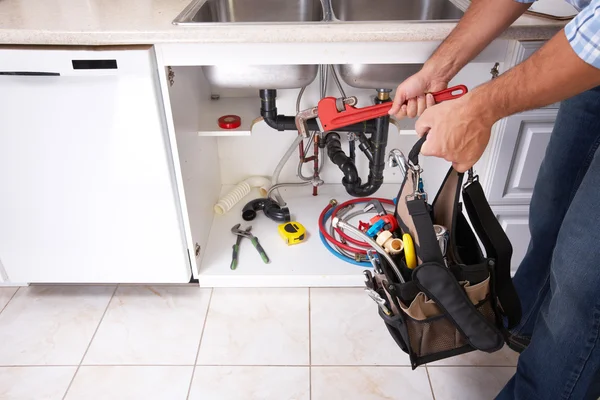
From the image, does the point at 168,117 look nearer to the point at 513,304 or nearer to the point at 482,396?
the point at 513,304

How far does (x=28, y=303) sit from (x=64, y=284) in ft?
0.39

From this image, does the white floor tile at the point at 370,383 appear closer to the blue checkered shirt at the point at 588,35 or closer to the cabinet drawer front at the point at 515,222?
the cabinet drawer front at the point at 515,222

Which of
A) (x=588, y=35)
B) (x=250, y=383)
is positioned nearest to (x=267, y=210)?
(x=250, y=383)

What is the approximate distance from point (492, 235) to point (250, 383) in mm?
741

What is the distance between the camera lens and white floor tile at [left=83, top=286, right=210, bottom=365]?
50.4 inches

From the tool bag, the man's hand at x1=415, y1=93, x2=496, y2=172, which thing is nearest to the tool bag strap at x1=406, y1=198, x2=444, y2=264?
the tool bag

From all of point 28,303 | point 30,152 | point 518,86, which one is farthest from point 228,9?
point 28,303

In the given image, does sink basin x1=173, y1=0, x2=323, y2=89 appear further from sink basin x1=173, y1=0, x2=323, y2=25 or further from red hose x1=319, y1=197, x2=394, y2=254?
red hose x1=319, y1=197, x2=394, y2=254

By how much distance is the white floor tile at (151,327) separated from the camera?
1.28m

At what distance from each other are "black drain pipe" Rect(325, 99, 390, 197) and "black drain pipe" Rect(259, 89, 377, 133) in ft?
0.11

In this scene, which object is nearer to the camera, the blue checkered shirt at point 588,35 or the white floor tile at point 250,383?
the blue checkered shirt at point 588,35

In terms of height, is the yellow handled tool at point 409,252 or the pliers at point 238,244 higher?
the yellow handled tool at point 409,252

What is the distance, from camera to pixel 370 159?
1.55 m

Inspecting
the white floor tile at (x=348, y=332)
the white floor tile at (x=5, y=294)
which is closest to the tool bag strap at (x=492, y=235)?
the white floor tile at (x=348, y=332)
